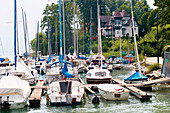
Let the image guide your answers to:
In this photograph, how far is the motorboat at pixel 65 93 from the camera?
2648cm

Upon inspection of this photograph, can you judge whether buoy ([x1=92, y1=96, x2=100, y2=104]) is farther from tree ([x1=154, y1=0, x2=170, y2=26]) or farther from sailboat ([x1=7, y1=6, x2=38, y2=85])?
tree ([x1=154, y1=0, x2=170, y2=26])

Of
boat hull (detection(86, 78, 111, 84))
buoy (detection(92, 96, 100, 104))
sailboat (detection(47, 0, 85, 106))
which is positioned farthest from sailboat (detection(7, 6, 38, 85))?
buoy (detection(92, 96, 100, 104))

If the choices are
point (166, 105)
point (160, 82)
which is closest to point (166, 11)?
point (160, 82)

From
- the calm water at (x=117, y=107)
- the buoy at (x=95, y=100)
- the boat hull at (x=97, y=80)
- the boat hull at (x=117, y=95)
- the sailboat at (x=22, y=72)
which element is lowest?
the calm water at (x=117, y=107)

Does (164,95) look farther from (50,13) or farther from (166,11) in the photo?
(50,13)

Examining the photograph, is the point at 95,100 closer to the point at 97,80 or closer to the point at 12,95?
the point at 12,95

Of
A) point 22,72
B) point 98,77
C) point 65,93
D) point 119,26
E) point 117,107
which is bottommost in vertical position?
point 117,107

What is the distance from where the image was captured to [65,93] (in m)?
27.0

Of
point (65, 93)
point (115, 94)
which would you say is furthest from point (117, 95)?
point (65, 93)

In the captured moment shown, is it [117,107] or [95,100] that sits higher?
[95,100]

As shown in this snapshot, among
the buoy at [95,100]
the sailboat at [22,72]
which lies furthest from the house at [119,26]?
the buoy at [95,100]

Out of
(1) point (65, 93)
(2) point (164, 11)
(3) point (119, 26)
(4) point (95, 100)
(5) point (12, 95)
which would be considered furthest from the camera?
(3) point (119, 26)

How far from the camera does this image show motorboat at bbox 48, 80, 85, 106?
2648 cm

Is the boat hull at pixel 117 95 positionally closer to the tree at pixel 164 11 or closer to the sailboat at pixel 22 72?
the sailboat at pixel 22 72
